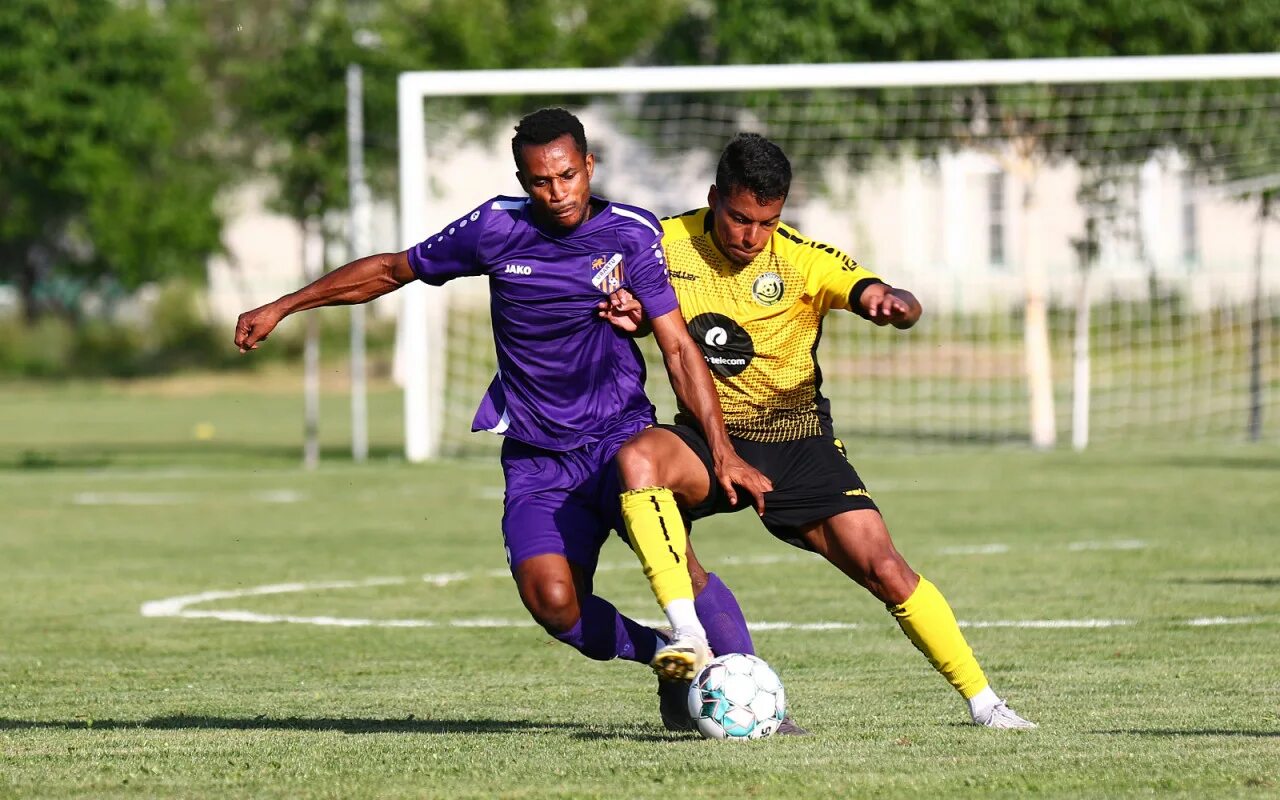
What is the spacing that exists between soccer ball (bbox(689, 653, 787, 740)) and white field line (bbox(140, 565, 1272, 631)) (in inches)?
131

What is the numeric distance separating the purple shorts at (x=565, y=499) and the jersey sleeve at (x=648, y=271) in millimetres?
536

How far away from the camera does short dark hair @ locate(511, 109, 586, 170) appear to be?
6.61m

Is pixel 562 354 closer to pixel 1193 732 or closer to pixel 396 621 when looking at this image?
pixel 1193 732

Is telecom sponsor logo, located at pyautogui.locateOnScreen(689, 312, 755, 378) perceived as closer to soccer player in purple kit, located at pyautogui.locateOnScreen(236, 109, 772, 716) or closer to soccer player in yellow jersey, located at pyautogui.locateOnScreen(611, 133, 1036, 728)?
soccer player in yellow jersey, located at pyautogui.locateOnScreen(611, 133, 1036, 728)

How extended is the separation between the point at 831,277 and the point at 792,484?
0.73m

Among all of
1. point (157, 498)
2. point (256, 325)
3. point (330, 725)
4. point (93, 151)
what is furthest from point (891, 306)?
point (93, 151)

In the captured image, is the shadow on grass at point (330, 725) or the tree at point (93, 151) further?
the tree at point (93, 151)

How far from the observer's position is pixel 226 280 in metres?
60.6

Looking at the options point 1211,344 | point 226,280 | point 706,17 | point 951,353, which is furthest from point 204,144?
point 1211,344

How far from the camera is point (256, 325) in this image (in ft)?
22.7

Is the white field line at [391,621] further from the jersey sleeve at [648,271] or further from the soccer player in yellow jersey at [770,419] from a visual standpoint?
the jersey sleeve at [648,271]

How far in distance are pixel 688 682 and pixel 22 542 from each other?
940 centimetres

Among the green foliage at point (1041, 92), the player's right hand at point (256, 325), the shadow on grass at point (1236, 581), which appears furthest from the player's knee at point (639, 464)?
the green foliage at point (1041, 92)

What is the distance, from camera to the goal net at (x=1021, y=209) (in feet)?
66.9
